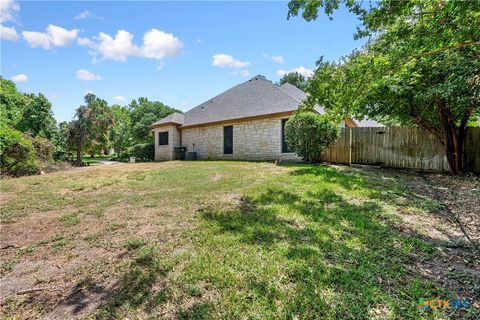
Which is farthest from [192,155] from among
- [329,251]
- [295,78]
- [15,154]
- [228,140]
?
[295,78]

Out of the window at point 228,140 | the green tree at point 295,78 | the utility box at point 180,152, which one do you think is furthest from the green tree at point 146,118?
the green tree at point 295,78

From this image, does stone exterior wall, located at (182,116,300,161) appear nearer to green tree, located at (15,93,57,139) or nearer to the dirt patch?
the dirt patch

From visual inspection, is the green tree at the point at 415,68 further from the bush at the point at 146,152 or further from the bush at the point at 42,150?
the bush at the point at 146,152

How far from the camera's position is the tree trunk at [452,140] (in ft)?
26.5

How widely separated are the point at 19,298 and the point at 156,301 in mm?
1306

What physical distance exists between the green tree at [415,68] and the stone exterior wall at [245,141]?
16.0 feet

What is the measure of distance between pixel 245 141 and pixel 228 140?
144 centimetres

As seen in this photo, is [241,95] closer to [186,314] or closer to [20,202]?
[20,202]

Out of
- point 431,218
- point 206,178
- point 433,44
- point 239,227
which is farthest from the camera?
point 206,178

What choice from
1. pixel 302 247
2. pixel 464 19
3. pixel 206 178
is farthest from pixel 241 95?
pixel 302 247

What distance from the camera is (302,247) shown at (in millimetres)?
2773

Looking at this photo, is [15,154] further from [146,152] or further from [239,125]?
[239,125]

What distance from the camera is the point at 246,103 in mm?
14594
